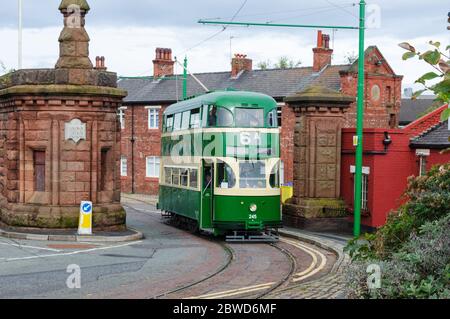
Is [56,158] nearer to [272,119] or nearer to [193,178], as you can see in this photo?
[193,178]

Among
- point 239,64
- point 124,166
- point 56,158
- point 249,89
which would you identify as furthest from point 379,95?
point 56,158

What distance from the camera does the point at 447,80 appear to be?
7.28 meters

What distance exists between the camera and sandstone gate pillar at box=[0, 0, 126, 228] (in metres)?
22.7

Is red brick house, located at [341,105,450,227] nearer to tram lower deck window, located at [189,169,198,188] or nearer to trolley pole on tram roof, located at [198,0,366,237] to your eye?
trolley pole on tram roof, located at [198,0,366,237]

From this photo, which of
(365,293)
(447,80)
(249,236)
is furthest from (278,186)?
(447,80)

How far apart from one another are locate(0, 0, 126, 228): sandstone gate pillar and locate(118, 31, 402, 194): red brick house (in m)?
15.9

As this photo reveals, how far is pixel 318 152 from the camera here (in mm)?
26484

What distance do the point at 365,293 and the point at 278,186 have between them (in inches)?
→ 538

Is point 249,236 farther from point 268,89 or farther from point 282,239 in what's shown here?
point 268,89

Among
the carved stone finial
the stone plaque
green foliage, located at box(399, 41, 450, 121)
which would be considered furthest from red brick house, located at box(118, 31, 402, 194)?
green foliage, located at box(399, 41, 450, 121)

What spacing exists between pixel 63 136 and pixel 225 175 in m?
5.46

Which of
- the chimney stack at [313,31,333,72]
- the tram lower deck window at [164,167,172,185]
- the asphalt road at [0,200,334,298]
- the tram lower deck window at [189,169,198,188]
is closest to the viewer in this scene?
the asphalt road at [0,200,334,298]

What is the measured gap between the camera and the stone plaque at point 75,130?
22750mm

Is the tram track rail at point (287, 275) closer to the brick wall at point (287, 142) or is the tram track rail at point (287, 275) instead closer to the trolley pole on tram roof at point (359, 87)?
the trolley pole on tram roof at point (359, 87)
